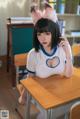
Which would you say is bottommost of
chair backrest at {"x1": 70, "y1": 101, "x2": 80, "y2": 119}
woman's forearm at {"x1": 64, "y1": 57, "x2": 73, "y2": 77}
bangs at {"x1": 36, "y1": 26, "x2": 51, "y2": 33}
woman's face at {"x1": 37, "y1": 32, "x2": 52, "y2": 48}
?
chair backrest at {"x1": 70, "y1": 101, "x2": 80, "y2": 119}

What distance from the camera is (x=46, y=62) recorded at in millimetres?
1646

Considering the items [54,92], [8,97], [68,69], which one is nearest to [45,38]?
[68,69]

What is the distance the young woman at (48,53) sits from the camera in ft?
5.19

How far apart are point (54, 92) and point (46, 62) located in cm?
31

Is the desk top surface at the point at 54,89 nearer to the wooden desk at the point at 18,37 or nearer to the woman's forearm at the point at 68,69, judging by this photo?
the woman's forearm at the point at 68,69

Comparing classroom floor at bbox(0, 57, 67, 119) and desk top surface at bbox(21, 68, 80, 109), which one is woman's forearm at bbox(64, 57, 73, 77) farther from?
classroom floor at bbox(0, 57, 67, 119)

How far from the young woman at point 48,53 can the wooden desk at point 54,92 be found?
7 cm

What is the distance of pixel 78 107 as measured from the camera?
44.5 inches

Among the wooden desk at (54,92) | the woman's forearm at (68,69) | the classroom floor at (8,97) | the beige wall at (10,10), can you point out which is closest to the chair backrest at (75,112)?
the wooden desk at (54,92)

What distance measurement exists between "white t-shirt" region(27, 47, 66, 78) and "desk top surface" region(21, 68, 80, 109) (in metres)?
0.06

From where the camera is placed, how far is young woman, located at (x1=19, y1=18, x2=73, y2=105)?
5.19 feet

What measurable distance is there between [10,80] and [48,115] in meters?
1.96

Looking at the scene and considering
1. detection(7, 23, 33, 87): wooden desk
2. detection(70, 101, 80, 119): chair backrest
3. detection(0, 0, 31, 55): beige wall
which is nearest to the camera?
detection(70, 101, 80, 119): chair backrest

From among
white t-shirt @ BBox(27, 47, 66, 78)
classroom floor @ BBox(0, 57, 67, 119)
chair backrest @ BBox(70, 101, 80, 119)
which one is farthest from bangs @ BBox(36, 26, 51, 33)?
classroom floor @ BBox(0, 57, 67, 119)
